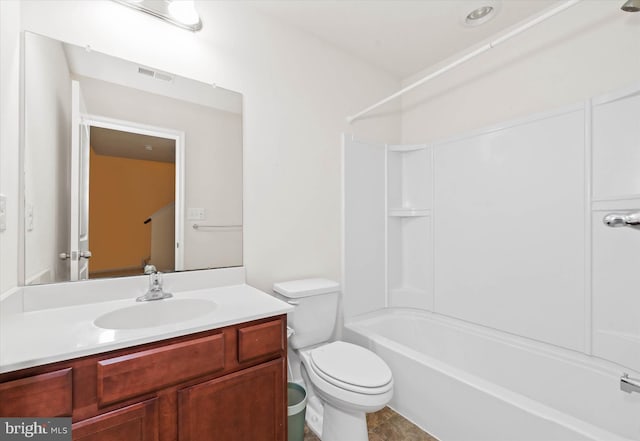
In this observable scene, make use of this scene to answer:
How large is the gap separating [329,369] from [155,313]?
2.82ft

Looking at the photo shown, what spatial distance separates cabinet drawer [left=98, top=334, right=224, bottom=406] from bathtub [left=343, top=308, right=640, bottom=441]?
114 centimetres

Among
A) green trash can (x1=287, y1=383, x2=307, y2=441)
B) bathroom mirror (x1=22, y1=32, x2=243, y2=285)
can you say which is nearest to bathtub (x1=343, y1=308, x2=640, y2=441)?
green trash can (x1=287, y1=383, x2=307, y2=441)

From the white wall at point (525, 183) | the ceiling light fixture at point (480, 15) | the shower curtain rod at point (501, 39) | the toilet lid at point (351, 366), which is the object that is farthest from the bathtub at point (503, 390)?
the ceiling light fixture at point (480, 15)

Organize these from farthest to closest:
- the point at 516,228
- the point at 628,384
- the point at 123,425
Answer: the point at 516,228 < the point at 628,384 < the point at 123,425

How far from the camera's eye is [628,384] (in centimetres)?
128

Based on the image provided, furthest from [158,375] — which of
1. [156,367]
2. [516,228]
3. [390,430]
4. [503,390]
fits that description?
[516,228]

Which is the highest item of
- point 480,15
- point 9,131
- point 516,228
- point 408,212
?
point 480,15

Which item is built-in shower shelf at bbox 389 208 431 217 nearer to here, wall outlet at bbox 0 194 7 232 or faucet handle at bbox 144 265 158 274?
faucet handle at bbox 144 265 158 274

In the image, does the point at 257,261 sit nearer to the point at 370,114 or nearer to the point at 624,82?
the point at 370,114

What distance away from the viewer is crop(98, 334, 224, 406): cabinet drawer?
86 centimetres

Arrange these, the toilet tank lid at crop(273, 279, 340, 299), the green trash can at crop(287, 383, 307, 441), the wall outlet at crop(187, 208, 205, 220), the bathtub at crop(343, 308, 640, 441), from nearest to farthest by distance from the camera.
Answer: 1. the bathtub at crop(343, 308, 640, 441)
2. the green trash can at crop(287, 383, 307, 441)
3. the wall outlet at crop(187, 208, 205, 220)
4. the toilet tank lid at crop(273, 279, 340, 299)

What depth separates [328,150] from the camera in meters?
2.08

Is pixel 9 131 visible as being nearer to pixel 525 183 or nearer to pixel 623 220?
pixel 623 220

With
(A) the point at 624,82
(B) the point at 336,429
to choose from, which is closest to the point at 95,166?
(B) the point at 336,429
